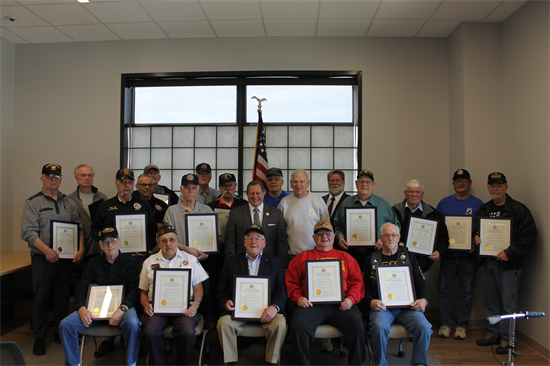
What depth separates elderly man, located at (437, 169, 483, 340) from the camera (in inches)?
170

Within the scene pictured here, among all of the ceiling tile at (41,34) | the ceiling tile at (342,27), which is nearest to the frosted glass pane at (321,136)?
Answer: the ceiling tile at (342,27)

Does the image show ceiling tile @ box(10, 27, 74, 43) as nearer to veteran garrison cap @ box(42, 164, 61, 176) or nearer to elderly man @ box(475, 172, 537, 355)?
veteran garrison cap @ box(42, 164, 61, 176)

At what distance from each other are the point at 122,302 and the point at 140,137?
3.08 m

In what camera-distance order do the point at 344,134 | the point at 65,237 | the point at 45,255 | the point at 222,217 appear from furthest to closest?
1. the point at 344,134
2. the point at 222,217
3. the point at 65,237
4. the point at 45,255

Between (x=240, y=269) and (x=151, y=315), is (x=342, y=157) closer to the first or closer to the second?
(x=240, y=269)

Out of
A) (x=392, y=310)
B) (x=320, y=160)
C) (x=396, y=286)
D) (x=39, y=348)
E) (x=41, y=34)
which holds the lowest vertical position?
(x=39, y=348)

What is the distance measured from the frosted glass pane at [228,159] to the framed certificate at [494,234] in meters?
3.42

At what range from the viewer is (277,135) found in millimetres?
5523

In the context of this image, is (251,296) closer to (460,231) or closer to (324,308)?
(324,308)

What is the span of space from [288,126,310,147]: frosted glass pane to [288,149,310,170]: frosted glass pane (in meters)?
0.09

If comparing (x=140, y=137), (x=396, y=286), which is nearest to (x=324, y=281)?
(x=396, y=286)

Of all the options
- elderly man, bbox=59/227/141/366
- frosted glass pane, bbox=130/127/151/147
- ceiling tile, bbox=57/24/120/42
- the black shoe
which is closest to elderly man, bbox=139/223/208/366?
elderly man, bbox=59/227/141/366

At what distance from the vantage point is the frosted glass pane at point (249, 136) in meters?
5.54

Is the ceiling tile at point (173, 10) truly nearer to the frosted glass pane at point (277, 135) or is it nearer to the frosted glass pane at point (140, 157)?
the frosted glass pane at point (277, 135)
